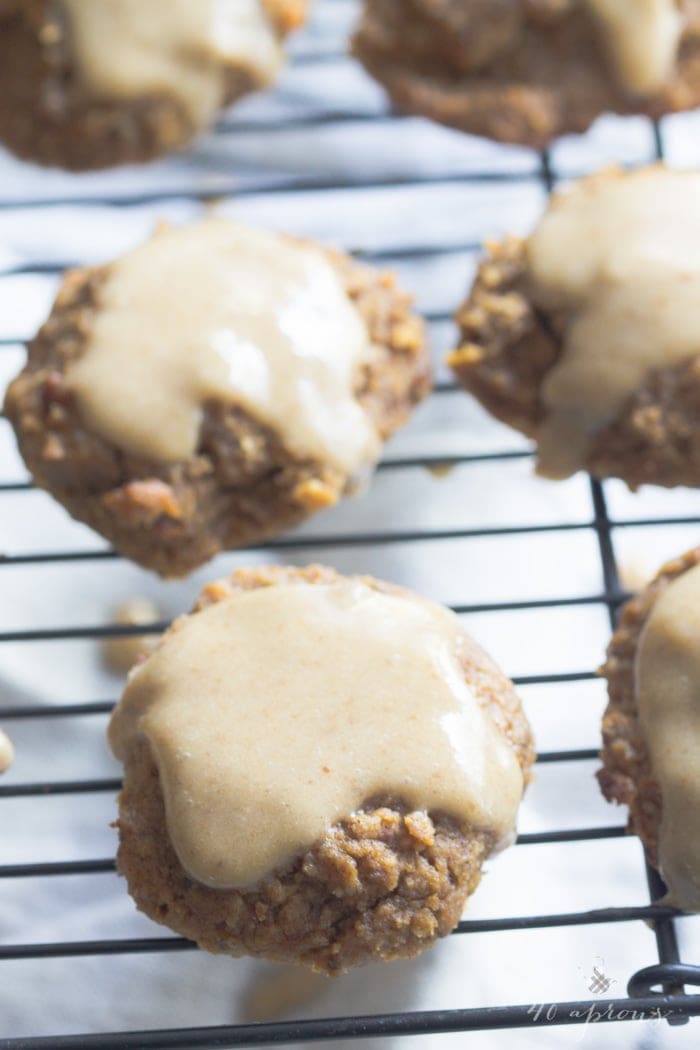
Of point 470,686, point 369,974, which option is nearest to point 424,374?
point 470,686

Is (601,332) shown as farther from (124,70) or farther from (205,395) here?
(124,70)

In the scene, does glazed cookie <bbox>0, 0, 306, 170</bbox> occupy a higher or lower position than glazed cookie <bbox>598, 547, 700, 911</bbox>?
higher

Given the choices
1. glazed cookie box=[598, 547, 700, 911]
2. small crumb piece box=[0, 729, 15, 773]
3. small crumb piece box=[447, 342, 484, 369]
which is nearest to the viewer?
glazed cookie box=[598, 547, 700, 911]

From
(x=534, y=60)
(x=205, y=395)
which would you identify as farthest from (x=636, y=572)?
(x=534, y=60)

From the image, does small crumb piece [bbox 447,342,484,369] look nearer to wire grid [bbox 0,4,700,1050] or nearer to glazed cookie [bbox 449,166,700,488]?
glazed cookie [bbox 449,166,700,488]

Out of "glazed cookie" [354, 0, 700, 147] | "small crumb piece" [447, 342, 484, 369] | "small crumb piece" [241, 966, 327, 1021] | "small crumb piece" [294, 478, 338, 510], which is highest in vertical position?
"glazed cookie" [354, 0, 700, 147]

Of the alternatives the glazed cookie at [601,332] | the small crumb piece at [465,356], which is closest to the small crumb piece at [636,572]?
the glazed cookie at [601,332]

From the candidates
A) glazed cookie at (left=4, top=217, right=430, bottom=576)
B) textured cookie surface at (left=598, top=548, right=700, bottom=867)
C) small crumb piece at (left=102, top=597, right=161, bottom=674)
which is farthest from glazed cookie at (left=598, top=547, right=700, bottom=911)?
small crumb piece at (left=102, top=597, right=161, bottom=674)
